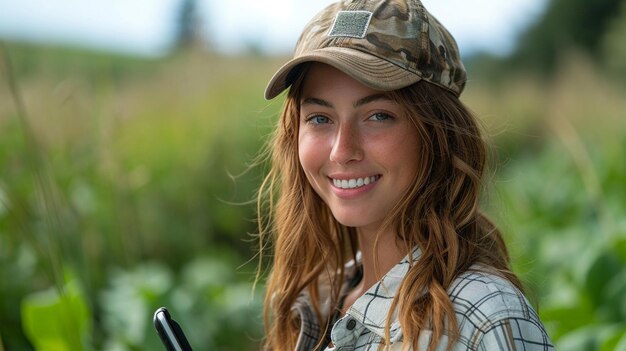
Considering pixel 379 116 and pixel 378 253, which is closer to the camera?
pixel 379 116

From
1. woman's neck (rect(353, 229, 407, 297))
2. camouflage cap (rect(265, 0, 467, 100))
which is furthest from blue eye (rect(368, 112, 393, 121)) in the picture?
woman's neck (rect(353, 229, 407, 297))

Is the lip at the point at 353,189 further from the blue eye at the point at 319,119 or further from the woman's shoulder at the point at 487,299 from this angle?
the woman's shoulder at the point at 487,299

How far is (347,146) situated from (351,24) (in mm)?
270

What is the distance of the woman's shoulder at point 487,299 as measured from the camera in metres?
1.67

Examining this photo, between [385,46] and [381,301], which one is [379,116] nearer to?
[385,46]

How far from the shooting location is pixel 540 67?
22641mm

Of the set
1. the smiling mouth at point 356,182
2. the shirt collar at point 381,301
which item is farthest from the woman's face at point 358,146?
the shirt collar at point 381,301

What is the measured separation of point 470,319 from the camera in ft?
5.54

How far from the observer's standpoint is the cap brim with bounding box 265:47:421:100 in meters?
1.84

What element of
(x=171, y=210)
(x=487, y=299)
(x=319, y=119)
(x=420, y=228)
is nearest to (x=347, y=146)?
(x=319, y=119)

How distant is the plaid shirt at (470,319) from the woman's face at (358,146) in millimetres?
160

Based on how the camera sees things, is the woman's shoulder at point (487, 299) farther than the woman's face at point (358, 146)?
No

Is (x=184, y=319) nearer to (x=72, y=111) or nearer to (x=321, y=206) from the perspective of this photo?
(x=321, y=206)

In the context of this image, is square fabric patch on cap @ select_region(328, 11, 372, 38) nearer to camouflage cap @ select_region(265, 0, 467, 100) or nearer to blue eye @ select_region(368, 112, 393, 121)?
camouflage cap @ select_region(265, 0, 467, 100)
